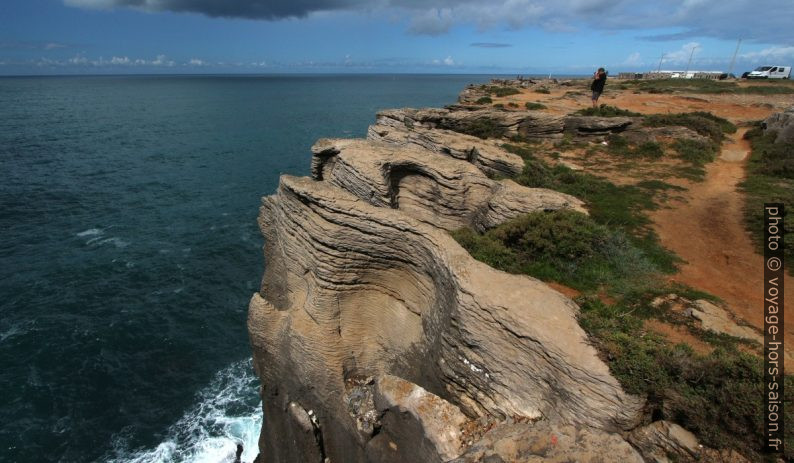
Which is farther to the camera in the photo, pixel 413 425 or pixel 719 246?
pixel 719 246

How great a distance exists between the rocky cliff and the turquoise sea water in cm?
748

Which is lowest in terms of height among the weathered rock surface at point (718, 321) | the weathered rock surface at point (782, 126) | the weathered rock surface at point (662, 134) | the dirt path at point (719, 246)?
the dirt path at point (719, 246)

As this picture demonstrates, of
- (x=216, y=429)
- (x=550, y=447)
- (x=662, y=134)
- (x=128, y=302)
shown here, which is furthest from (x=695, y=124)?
(x=128, y=302)

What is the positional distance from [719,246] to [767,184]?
10.2 metres

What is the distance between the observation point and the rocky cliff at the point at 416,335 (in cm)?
937

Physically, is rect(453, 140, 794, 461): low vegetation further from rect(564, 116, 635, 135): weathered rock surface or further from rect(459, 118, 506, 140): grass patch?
rect(459, 118, 506, 140): grass patch

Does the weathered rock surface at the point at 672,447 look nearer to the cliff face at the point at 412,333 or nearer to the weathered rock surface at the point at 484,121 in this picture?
the cliff face at the point at 412,333

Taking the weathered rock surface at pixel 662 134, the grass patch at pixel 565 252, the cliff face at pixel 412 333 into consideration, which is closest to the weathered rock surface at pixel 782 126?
the weathered rock surface at pixel 662 134

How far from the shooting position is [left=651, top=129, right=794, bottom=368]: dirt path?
13009 mm

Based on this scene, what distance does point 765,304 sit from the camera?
41.7 ft

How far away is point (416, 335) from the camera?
14.4m

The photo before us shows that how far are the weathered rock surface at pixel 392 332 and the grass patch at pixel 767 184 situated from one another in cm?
1142

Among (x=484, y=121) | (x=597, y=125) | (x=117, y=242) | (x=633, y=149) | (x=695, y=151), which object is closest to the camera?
(x=695, y=151)

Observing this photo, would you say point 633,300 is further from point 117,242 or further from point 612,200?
point 117,242
